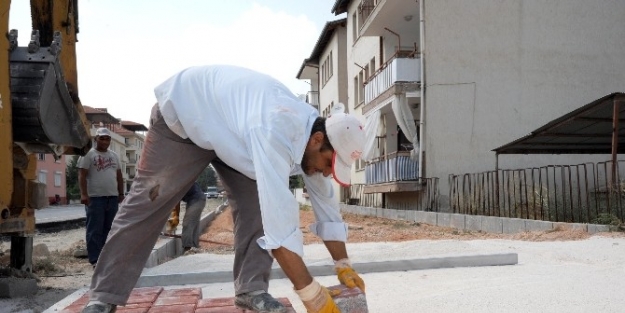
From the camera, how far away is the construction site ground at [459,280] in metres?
3.47

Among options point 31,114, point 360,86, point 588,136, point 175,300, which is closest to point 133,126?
point 360,86

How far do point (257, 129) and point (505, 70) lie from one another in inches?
598

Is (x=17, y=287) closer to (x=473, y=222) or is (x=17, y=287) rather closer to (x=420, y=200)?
(x=473, y=222)

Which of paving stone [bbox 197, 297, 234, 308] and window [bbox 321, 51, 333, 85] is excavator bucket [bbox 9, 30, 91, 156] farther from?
window [bbox 321, 51, 333, 85]

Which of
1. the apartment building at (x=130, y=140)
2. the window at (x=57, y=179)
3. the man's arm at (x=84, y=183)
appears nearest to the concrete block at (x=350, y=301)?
the man's arm at (x=84, y=183)

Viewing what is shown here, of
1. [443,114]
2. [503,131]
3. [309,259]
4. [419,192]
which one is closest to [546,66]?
[503,131]

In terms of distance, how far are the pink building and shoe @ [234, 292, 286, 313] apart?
54.8 m

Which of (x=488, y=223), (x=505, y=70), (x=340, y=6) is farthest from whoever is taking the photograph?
(x=340, y=6)

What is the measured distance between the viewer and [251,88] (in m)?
2.62

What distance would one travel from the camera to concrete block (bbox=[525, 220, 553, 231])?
849 cm

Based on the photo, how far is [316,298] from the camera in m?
2.39

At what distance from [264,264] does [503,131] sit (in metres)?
14.2

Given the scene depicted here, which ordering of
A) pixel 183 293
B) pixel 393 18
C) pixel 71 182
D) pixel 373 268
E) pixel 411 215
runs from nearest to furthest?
pixel 183 293
pixel 373 268
pixel 411 215
pixel 393 18
pixel 71 182

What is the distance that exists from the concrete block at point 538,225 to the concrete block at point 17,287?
6761mm
